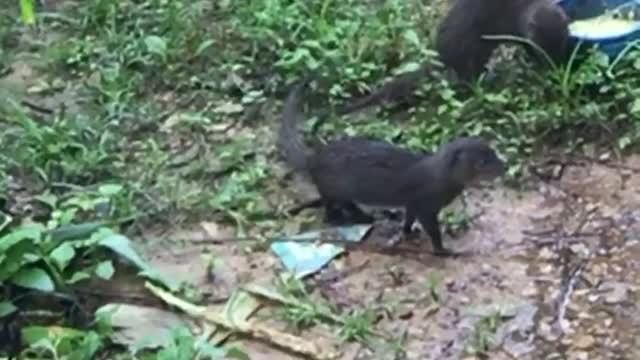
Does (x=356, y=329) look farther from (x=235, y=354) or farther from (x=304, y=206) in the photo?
(x=304, y=206)

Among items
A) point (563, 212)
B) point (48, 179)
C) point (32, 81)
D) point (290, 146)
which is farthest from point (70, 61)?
point (563, 212)

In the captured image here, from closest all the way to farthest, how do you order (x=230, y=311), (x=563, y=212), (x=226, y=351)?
(x=226, y=351)
(x=230, y=311)
(x=563, y=212)

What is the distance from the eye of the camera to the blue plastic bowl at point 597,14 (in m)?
5.96

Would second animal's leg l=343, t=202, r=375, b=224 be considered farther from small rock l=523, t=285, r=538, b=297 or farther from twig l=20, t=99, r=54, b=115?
twig l=20, t=99, r=54, b=115

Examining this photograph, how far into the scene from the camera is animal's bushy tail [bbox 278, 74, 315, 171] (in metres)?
5.46

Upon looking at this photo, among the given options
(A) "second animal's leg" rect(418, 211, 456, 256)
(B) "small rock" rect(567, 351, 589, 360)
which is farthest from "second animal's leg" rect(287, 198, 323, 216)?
(B) "small rock" rect(567, 351, 589, 360)

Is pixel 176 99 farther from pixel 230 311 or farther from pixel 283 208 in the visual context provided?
pixel 230 311

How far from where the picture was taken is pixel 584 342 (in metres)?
4.62

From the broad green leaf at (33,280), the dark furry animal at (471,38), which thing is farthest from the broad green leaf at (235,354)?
the dark furry animal at (471,38)

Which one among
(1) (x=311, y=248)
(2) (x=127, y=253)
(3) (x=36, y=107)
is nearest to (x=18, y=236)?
(2) (x=127, y=253)

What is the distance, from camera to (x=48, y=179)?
221 inches

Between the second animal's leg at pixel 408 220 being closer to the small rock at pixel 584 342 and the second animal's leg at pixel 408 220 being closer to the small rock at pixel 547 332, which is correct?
the small rock at pixel 547 332

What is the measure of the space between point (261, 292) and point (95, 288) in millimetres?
551

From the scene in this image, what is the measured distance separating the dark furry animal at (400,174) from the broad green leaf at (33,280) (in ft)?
3.52
